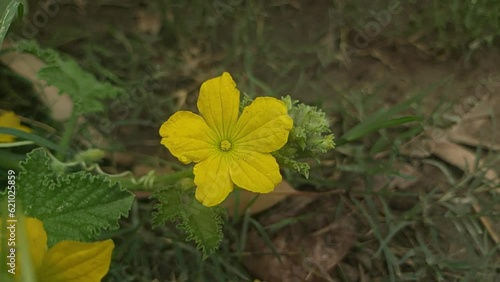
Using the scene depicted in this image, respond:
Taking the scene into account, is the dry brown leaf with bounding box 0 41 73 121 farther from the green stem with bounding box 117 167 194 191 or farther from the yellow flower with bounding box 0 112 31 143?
the green stem with bounding box 117 167 194 191

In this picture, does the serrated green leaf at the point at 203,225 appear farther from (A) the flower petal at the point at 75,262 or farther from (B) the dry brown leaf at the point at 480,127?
(B) the dry brown leaf at the point at 480,127

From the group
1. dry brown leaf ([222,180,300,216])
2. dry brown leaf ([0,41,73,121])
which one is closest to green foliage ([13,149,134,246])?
dry brown leaf ([222,180,300,216])

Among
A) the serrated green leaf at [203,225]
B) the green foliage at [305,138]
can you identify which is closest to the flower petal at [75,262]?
the serrated green leaf at [203,225]

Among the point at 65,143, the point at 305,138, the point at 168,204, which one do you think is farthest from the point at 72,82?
the point at 305,138

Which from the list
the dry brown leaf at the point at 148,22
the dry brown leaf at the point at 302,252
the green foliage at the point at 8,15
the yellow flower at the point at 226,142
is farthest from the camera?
the dry brown leaf at the point at 148,22

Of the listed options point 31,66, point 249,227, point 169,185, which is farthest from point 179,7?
point 169,185

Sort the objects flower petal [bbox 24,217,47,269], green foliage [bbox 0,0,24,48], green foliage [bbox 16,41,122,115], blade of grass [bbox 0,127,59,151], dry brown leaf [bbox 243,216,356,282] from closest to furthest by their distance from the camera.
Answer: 1. flower petal [bbox 24,217,47,269]
2. green foliage [bbox 0,0,24,48]
3. blade of grass [bbox 0,127,59,151]
4. green foliage [bbox 16,41,122,115]
5. dry brown leaf [bbox 243,216,356,282]
